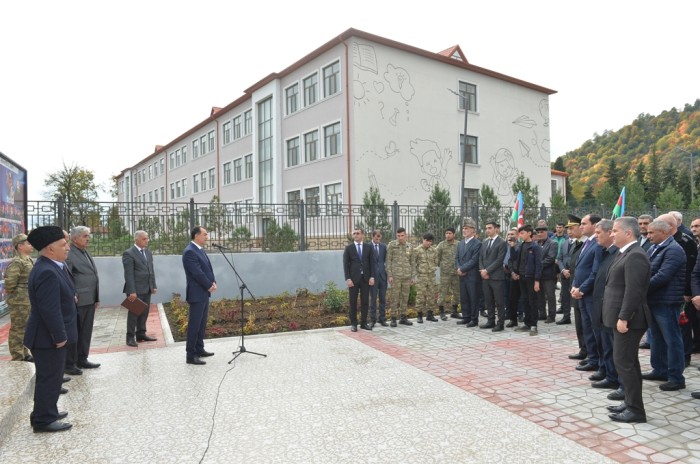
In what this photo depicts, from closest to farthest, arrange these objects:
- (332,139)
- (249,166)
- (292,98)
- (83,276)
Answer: (83,276)
(332,139)
(292,98)
(249,166)

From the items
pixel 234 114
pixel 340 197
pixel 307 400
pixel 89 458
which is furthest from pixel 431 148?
pixel 89 458

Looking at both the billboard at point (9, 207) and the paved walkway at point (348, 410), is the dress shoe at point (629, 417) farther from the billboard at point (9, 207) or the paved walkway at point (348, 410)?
the billboard at point (9, 207)

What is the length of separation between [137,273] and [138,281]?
14 cm

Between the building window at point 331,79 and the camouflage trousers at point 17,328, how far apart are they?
19.4 metres

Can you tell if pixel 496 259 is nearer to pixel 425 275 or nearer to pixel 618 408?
pixel 425 275

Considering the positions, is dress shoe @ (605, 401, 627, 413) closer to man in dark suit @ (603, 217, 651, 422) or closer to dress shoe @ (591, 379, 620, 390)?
man in dark suit @ (603, 217, 651, 422)

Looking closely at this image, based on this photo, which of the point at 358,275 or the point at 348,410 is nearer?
the point at 348,410

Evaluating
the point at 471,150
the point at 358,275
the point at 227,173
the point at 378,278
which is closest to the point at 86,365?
the point at 358,275

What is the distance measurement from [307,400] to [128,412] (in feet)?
5.96

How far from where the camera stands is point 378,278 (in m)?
9.66

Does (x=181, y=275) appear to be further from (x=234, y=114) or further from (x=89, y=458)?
(x=234, y=114)

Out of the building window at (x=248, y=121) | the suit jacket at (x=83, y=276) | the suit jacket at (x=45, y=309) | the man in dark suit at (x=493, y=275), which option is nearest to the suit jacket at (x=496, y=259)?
the man in dark suit at (x=493, y=275)

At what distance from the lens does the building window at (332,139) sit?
2405 centimetres

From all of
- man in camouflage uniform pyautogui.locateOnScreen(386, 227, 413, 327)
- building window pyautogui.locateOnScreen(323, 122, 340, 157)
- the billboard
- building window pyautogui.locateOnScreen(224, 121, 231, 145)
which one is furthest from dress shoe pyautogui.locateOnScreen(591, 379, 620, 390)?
building window pyautogui.locateOnScreen(224, 121, 231, 145)
